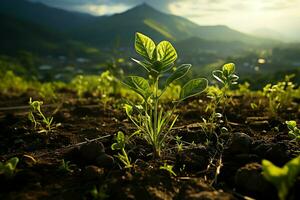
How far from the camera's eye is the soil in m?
1.75

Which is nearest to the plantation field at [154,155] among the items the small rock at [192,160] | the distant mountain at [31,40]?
the small rock at [192,160]

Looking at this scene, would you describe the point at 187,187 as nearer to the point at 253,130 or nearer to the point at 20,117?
the point at 253,130

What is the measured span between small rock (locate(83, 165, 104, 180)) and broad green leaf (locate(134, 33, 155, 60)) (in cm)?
85

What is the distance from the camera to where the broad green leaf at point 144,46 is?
7.49ft

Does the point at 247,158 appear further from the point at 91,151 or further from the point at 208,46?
the point at 208,46

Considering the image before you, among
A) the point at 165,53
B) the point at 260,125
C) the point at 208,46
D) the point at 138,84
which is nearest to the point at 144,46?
the point at 165,53

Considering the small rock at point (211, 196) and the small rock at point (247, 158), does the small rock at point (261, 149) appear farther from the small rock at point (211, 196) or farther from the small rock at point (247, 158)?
the small rock at point (211, 196)

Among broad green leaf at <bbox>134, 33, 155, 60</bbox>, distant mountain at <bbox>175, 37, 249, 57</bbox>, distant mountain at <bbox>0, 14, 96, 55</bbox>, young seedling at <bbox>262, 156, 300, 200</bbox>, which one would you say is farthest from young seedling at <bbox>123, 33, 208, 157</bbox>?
distant mountain at <bbox>175, 37, 249, 57</bbox>

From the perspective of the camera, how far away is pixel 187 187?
1.75 metres

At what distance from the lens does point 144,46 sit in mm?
2285

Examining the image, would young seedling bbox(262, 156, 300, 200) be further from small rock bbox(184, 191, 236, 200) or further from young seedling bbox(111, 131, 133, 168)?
young seedling bbox(111, 131, 133, 168)

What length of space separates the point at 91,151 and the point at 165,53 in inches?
34.2

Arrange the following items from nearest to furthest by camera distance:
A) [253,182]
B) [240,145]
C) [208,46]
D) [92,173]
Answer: [253,182], [92,173], [240,145], [208,46]

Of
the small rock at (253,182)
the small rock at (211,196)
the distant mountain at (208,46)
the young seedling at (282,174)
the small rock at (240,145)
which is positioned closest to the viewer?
the young seedling at (282,174)
